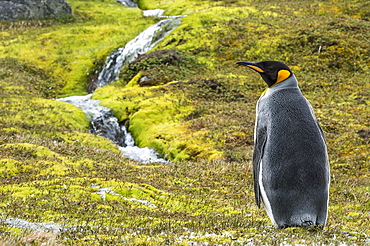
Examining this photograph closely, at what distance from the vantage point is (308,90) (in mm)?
35875

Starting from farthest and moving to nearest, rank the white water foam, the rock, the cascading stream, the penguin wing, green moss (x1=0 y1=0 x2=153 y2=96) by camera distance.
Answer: the rock, green moss (x1=0 y1=0 x2=153 y2=96), the cascading stream, the white water foam, the penguin wing

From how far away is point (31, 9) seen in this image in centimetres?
6481

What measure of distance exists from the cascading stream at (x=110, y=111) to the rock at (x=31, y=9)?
21991 mm

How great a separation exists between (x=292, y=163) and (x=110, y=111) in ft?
85.2

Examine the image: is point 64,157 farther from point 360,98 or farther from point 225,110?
point 360,98

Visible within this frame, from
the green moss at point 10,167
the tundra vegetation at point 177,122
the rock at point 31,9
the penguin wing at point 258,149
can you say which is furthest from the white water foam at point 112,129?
the rock at point 31,9

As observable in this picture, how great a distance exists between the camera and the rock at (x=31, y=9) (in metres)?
62.9

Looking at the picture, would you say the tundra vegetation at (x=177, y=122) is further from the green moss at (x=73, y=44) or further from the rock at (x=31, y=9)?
the rock at (x=31, y=9)

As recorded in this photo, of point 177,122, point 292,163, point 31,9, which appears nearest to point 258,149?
point 292,163

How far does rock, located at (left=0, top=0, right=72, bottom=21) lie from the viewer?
206ft

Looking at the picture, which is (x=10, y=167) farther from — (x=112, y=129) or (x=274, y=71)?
(x=112, y=129)

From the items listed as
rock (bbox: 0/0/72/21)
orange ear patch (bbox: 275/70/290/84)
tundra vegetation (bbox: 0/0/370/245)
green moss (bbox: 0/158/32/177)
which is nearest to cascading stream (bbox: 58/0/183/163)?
tundra vegetation (bbox: 0/0/370/245)

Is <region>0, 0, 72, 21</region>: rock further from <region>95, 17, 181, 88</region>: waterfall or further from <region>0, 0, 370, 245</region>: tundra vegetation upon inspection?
<region>95, 17, 181, 88</region>: waterfall

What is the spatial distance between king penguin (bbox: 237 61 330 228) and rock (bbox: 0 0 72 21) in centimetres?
6458
